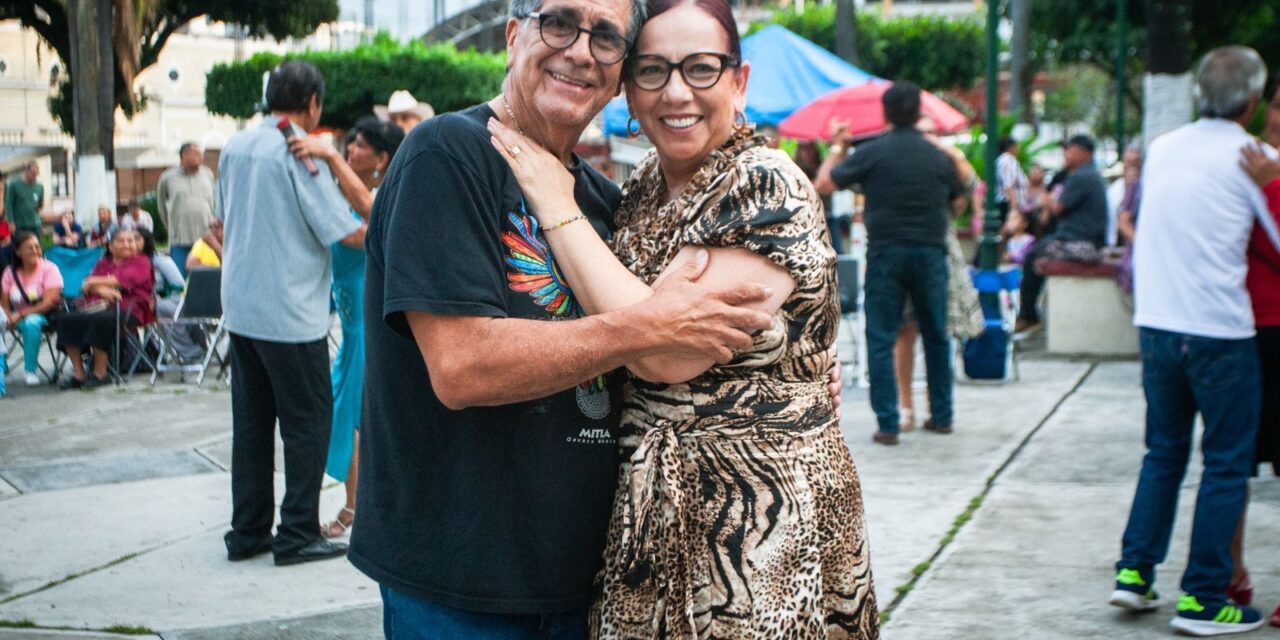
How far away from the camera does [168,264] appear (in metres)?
12.7

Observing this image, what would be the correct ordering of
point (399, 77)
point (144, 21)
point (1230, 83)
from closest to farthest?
point (1230, 83) < point (144, 21) < point (399, 77)

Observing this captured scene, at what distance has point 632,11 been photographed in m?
2.39

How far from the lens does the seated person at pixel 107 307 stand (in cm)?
1084

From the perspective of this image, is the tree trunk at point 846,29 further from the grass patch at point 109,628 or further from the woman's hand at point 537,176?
the woman's hand at point 537,176

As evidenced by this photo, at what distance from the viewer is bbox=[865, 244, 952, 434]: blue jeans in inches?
313

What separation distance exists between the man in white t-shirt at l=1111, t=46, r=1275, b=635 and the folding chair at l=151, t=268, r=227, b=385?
7.88 metres

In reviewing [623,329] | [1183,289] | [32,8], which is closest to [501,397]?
[623,329]

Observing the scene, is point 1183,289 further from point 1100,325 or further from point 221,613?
point 1100,325

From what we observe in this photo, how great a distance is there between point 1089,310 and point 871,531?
6017 mm

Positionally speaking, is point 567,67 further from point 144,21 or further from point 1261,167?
point 144,21

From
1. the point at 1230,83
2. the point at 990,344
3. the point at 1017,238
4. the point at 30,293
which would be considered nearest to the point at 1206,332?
the point at 1230,83

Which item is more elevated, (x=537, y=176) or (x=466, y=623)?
(x=537, y=176)

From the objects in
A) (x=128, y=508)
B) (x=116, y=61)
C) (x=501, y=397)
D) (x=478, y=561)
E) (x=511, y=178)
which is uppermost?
(x=116, y=61)

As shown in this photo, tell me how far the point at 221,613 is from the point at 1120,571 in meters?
3.18
